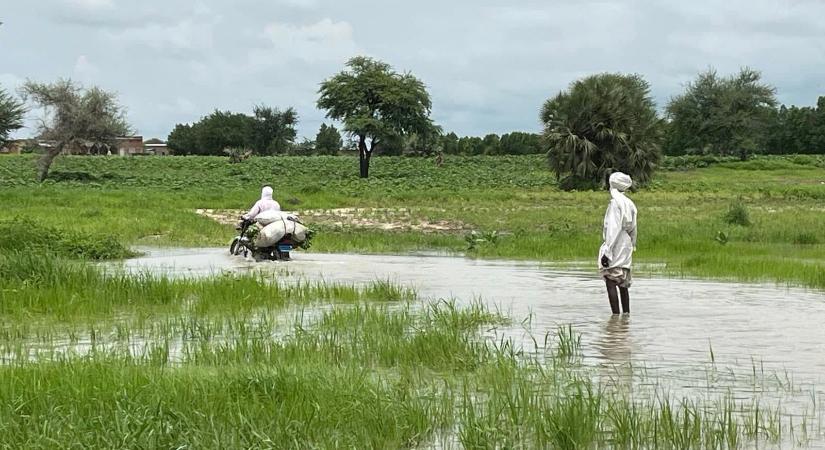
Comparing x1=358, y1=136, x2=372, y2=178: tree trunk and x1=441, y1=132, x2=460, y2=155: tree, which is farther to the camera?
x1=441, y1=132, x2=460, y2=155: tree

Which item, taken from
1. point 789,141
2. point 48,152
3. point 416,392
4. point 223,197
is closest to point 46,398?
point 416,392

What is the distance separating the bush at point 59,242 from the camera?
20.4 meters

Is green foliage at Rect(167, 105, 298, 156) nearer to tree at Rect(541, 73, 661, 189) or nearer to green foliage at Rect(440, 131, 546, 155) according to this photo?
green foliage at Rect(440, 131, 546, 155)

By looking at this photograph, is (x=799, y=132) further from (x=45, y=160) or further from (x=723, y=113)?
(x=45, y=160)

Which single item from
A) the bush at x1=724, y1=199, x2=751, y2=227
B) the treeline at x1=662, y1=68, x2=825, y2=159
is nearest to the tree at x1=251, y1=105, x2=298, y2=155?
the treeline at x1=662, y1=68, x2=825, y2=159

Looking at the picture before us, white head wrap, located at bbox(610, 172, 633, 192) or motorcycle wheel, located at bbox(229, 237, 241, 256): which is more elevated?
white head wrap, located at bbox(610, 172, 633, 192)

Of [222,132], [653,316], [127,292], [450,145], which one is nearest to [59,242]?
[127,292]

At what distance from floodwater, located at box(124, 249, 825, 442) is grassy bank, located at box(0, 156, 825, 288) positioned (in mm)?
2444

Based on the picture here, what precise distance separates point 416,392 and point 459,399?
314mm

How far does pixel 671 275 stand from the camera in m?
18.6

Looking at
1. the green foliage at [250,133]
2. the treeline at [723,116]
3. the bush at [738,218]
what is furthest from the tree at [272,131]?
the bush at [738,218]

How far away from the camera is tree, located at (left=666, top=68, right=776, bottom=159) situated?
86.9 meters

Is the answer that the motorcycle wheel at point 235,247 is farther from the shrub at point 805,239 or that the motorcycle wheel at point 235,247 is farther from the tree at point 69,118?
the tree at point 69,118

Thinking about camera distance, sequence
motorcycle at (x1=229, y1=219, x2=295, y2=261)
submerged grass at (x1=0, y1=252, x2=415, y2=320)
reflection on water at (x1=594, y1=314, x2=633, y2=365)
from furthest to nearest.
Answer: motorcycle at (x1=229, y1=219, x2=295, y2=261) < submerged grass at (x1=0, y1=252, x2=415, y2=320) < reflection on water at (x1=594, y1=314, x2=633, y2=365)
